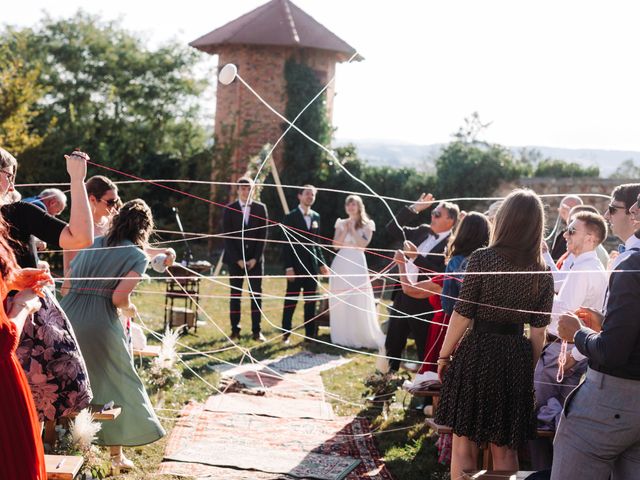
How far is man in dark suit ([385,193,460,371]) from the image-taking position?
6.79m

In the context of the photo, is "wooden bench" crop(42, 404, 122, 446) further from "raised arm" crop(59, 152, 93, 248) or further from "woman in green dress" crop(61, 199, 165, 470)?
"raised arm" crop(59, 152, 93, 248)

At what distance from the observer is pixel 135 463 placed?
5.21 metres

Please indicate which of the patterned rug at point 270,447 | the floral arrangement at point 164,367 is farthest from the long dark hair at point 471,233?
the floral arrangement at point 164,367

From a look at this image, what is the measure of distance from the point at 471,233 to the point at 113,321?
7.92ft

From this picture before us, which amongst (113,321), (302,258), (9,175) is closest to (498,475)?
(113,321)

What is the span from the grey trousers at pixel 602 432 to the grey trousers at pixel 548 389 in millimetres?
1610

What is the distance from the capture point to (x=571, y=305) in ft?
15.6

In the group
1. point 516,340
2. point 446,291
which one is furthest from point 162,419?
point 516,340

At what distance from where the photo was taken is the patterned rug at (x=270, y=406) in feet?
21.9

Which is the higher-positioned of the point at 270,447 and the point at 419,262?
the point at 419,262

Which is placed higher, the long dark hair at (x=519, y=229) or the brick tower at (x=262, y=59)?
the brick tower at (x=262, y=59)

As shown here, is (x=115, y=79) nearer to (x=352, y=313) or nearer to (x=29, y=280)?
(x=352, y=313)

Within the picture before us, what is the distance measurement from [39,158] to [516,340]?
16.6 meters

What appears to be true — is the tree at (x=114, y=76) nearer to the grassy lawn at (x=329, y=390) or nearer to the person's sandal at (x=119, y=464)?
the grassy lawn at (x=329, y=390)
